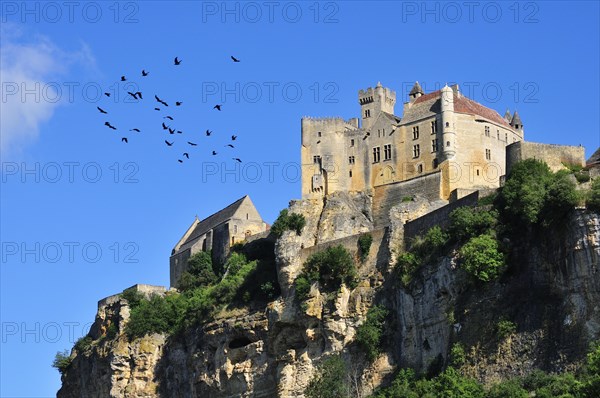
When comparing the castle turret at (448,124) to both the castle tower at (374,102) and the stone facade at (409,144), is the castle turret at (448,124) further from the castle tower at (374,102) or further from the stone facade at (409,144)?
the castle tower at (374,102)

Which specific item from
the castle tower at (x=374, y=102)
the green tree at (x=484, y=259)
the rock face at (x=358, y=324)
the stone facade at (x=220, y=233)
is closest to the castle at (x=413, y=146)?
the castle tower at (x=374, y=102)

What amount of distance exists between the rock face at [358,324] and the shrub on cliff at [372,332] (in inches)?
13.7

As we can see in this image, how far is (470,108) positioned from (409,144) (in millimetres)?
4042

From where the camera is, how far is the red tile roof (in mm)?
78125

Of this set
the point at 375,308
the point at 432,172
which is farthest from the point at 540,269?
the point at 432,172

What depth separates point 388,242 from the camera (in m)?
64.5

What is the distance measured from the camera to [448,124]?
253 feet

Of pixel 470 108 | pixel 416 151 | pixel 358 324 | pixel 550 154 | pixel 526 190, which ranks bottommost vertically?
pixel 358 324

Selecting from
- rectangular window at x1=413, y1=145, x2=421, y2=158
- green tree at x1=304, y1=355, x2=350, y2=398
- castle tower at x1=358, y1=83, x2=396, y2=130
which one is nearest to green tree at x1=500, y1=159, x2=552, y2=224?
green tree at x1=304, y1=355, x2=350, y2=398

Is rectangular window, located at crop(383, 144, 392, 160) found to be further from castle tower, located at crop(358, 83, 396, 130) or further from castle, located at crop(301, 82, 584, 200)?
castle tower, located at crop(358, 83, 396, 130)

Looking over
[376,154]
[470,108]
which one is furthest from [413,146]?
[470,108]

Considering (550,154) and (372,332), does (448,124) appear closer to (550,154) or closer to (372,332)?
(550,154)

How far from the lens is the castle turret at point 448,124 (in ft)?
251

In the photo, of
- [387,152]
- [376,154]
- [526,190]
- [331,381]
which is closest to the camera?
[526,190]
